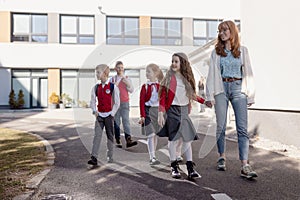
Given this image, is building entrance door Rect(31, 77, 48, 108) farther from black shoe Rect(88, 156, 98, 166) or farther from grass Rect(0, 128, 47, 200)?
black shoe Rect(88, 156, 98, 166)

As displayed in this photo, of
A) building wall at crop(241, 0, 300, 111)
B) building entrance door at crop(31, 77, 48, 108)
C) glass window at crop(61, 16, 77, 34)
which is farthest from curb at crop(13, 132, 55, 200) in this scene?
glass window at crop(61, 16, 77, 34)

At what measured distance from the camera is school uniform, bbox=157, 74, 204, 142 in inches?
154

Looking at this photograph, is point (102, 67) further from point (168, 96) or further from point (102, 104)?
point (168, 96)

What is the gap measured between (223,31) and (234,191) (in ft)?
6.55

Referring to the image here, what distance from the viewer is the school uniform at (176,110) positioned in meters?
3.92

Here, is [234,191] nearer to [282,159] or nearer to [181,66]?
[181,66]

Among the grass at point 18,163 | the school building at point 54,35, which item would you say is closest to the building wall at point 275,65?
the grass at point 18,163

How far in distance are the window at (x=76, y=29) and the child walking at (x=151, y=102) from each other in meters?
18.9

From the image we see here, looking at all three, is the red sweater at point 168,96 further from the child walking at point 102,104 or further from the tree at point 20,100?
the tree at point 20,100

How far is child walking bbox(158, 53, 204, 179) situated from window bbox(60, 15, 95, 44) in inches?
770

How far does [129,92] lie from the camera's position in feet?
19.6

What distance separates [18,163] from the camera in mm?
4605

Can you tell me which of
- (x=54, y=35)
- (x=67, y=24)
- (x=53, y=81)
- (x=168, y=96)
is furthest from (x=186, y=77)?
(x=67, y=24)

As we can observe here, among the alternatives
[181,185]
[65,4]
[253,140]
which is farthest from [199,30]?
[181,185]
